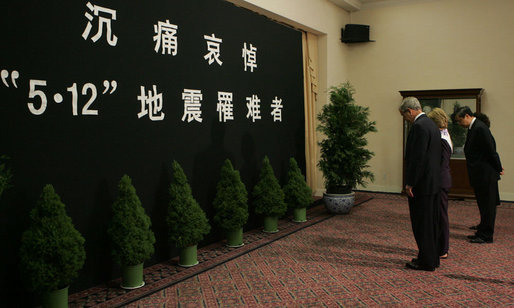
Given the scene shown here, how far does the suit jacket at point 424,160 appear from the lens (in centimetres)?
394

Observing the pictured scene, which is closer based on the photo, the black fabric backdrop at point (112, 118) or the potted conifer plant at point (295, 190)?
the black fabric backdrop at point (112, 118)

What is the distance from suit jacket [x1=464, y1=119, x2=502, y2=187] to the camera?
4.93 m

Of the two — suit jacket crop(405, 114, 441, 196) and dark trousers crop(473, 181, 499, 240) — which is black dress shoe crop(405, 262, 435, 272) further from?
dark trousers crop(473, 181, 499, 240)

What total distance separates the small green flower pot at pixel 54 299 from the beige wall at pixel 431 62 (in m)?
7.12

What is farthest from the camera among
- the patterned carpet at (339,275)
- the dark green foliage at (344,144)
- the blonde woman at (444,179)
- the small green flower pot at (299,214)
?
the dark green foliage at (344,144)

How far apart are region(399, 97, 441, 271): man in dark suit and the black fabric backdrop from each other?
2268 millimetres

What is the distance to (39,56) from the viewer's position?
11.0 feet

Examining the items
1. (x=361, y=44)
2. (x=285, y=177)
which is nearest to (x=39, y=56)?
(x=285, y=177)

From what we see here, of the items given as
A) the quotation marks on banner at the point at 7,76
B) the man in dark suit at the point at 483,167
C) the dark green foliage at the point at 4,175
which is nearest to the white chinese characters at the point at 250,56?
the man in dark suit at the point at 483,167

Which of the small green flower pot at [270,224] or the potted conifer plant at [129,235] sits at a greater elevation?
the potted conifer plant at [129,235]

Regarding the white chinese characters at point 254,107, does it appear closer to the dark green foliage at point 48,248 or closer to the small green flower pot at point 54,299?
the dark green foliage at point 48,248

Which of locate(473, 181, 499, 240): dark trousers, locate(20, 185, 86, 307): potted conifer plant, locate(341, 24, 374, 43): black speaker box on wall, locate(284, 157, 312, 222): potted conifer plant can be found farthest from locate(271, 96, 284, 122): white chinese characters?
locate(20, 185, 86, 307): potted conifer plant

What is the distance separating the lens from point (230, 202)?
491 centimetres

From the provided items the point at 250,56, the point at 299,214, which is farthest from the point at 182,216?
the point at 250,56
